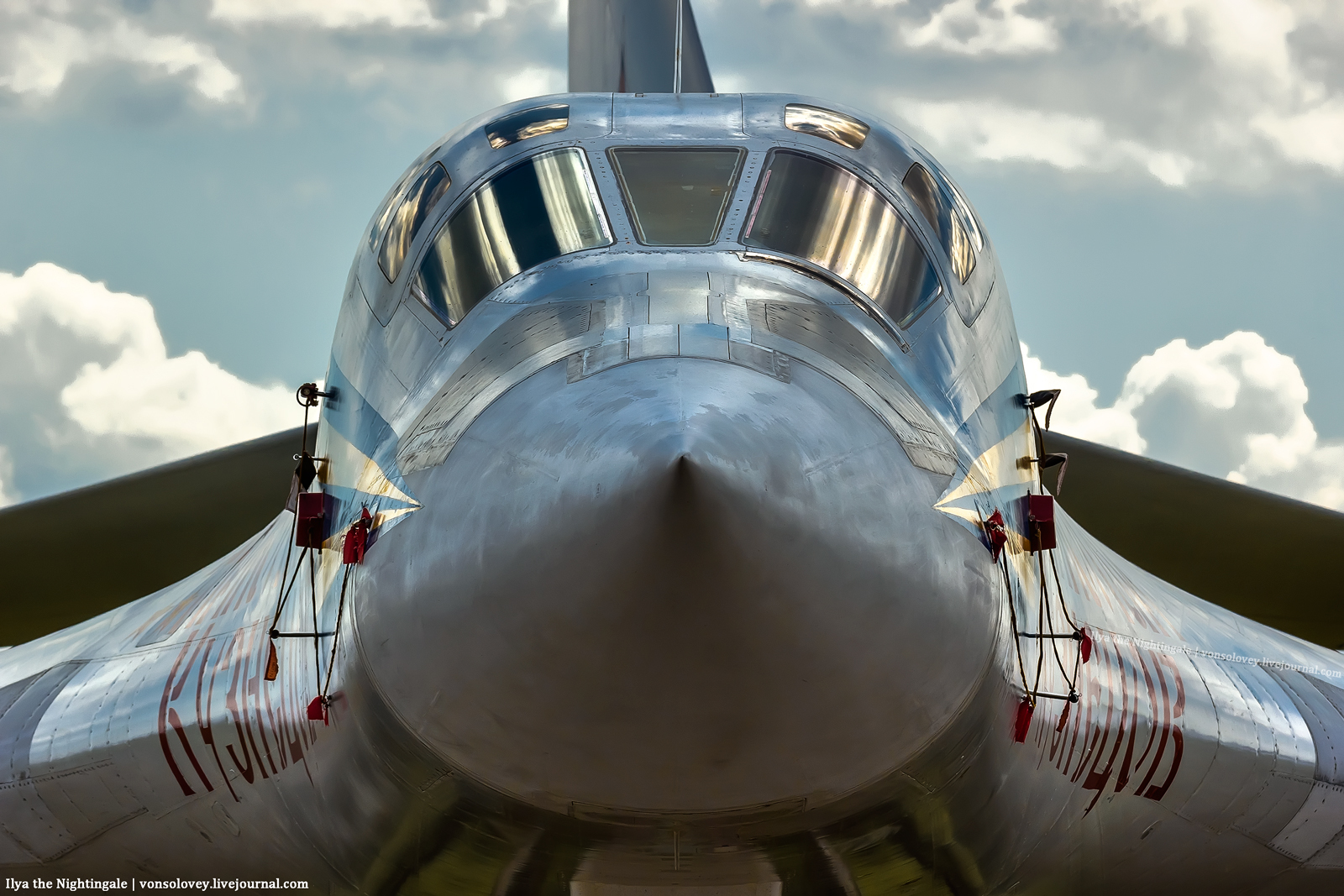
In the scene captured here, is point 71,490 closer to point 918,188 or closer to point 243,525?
point 243,525

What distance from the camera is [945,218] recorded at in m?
4.75

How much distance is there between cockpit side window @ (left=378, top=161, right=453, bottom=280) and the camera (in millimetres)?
4660

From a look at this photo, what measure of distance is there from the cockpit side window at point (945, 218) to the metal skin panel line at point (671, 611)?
0.03m

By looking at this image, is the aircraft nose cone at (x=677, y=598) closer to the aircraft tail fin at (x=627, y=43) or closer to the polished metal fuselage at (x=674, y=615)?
the polished metal fuselage at (x=674, y=615)

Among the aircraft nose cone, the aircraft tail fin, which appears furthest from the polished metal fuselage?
the aircraft tail fin

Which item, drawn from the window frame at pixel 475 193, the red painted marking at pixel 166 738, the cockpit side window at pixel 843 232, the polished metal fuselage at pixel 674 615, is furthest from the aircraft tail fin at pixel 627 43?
the red painted marking at pixel 166 738

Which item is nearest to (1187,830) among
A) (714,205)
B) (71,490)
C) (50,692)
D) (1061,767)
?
(1061,767)

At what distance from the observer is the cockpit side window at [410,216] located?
15.3 ft

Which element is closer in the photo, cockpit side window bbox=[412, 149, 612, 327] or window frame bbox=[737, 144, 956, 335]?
window frame bbox=[737, 144, 956, 335]

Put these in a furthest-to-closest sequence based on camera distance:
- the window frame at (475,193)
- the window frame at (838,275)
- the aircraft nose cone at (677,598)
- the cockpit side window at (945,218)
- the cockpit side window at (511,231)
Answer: the cockpit side window at (945,218) < the window frame at (475,193) < the cockpit side window at (511,231) < the window frame at (838,275) < the aircraft nose cone at (677,598)

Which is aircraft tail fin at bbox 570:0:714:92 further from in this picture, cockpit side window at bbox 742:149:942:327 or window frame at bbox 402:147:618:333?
cockpit side window at bbox 742:149:942:327

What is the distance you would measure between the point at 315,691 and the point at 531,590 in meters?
1.69

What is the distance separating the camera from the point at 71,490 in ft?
32.0

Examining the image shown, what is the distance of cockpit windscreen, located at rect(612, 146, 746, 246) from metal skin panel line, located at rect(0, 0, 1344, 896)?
0.03m
